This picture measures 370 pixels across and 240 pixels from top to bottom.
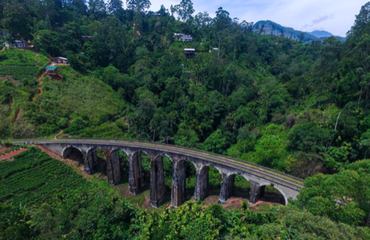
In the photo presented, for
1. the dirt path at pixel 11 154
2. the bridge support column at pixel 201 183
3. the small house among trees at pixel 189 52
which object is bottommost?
the bridge support column at pixel 201 183

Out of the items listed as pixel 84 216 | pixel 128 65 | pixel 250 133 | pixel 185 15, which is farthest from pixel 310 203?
pixel 185 15

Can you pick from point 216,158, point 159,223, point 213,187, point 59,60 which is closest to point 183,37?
point 59,60

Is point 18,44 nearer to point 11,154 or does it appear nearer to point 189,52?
point 11,154

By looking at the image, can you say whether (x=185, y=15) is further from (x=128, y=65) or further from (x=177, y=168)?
(x=177, y=168)

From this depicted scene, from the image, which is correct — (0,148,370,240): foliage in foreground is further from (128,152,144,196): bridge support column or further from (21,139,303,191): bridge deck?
(128,152,144,196): bridge support column

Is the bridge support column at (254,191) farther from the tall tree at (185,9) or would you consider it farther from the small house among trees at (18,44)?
the tall tree at (185,9)

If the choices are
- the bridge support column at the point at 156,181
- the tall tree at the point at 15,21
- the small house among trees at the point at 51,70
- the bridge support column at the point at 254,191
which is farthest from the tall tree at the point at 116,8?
the bridge support column at the point at 254,191
